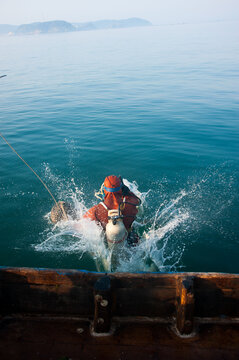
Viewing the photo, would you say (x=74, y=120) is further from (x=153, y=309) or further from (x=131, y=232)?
(x=153, y=309)

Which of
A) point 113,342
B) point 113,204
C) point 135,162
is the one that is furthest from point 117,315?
point 135,162

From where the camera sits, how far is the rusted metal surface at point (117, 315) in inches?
148

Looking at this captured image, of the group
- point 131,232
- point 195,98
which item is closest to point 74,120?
point 195,98

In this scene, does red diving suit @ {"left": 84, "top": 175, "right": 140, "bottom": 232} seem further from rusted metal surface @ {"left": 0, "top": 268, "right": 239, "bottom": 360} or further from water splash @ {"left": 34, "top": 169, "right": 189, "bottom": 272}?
rusted metal surface @ {"left": 0, "top": 268, "right": 239, "bottom": 360}

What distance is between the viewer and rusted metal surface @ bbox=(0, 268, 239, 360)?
12.3 ft

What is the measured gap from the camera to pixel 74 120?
1850 centimetres

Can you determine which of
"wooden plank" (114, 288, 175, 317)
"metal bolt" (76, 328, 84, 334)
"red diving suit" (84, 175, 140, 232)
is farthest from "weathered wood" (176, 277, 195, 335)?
"red diving suit" (84, 175, 140, 232)

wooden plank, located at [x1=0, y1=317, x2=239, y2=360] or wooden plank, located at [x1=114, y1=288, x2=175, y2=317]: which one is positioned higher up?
wooden plank, located at [x1=114, y1=288, x2=175, y2=317]

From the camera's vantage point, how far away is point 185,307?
3.83 m

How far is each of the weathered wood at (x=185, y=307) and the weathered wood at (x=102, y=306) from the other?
104 centimetres

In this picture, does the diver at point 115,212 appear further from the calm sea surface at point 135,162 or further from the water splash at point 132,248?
the calm sea surface at point 135,162

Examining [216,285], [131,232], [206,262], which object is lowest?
[206,262]

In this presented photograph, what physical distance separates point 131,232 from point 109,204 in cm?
119

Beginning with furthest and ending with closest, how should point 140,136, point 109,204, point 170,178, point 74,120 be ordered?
1. point 74,120
2. point 140,136
3. point 170,178
4. point 109,204
